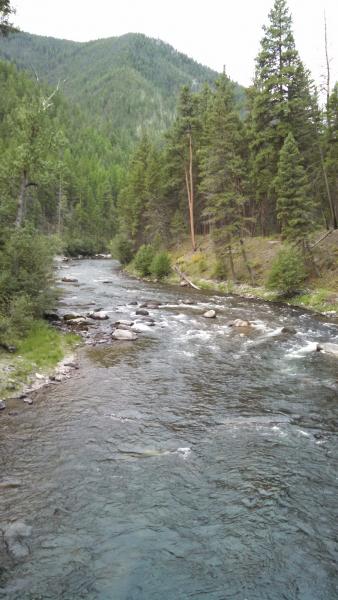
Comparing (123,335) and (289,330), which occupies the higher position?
(123,335)

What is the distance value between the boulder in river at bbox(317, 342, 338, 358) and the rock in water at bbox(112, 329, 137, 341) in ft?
29.1

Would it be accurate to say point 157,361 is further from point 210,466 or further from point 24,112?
point 24,112

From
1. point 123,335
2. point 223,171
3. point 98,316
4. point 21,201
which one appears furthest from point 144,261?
point 21,201

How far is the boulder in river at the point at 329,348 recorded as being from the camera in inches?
727

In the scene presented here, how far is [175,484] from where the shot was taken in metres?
9.12

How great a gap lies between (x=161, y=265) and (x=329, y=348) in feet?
90.6

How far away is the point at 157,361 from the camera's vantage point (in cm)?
1764

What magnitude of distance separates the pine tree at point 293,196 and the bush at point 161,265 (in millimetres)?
16157

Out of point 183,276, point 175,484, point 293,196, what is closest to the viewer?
point 175,484

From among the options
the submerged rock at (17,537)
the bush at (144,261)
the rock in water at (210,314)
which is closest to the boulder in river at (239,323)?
the rock in water at (210,314)

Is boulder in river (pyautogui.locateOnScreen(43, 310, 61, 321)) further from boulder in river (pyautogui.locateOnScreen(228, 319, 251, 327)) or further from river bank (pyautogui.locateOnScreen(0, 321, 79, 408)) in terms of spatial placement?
boulder in river (pyautogui.locateOnScreen(228, 319, 251, 327))

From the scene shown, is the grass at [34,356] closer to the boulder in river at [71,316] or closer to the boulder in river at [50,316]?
the boulder in river at [50,316]

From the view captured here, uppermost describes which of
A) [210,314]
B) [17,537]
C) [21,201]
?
[21,201]

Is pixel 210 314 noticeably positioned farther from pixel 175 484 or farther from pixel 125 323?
pixel 175 484
